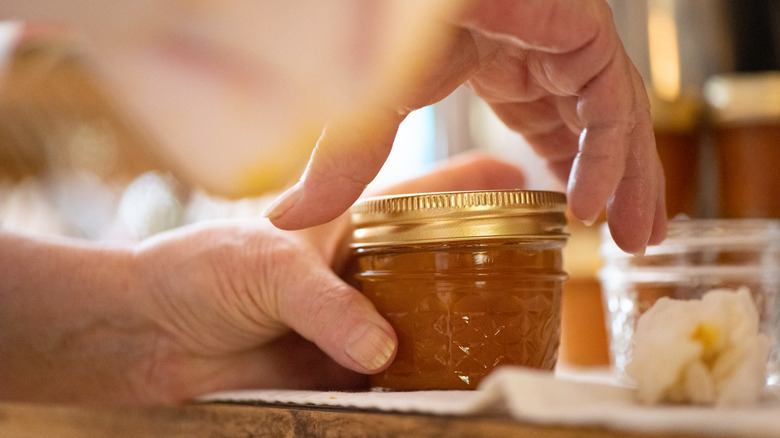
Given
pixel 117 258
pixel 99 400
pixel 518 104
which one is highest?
pixel 518 104

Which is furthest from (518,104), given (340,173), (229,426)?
(229,426)

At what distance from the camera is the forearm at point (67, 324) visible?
1.98 feet

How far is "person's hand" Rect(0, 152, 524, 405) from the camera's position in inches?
21.2

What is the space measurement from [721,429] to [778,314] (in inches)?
20.6

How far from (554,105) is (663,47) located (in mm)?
734

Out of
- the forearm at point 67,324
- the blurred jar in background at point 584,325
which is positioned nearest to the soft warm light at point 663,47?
the blurred jar in background at point 584,325

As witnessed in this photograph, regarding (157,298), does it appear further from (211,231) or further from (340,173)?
(340,173)

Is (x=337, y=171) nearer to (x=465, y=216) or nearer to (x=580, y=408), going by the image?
(x=465, y=216)

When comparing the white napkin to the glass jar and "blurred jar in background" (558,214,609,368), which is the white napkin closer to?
the glass jar

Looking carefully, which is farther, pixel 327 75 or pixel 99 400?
pixel 99 400

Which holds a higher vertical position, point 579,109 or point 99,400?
point 579,109

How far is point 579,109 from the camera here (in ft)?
1.61

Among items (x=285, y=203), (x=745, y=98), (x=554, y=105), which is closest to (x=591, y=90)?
(x=554, y=105)

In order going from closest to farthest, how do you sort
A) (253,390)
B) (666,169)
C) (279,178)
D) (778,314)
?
(279,178), (253,390), (778,314), (666,169)
